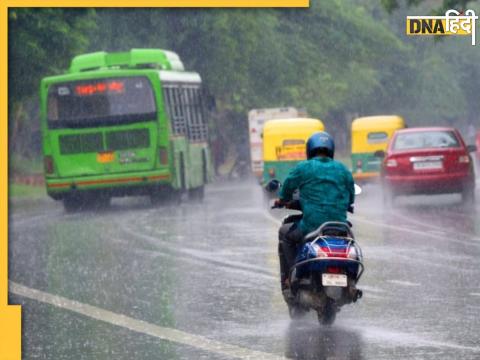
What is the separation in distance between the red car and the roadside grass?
16.1 meters

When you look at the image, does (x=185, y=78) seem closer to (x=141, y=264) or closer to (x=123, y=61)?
(x=123, y=61)

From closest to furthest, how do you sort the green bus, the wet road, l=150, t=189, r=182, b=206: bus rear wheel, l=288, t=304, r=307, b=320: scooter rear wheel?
the wet road < l=288, t=304, r=307, b=320: scooter rear wheel < the green bus < l=150, t=189, r=182, b=206: bus rear wheel

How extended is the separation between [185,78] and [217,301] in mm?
23850

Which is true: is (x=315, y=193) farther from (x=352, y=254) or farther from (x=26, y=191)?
(x=26, y=191)

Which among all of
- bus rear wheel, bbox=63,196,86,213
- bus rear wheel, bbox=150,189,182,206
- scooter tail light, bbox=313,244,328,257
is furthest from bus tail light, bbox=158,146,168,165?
scooter tail light, bbox=313,244,328,257

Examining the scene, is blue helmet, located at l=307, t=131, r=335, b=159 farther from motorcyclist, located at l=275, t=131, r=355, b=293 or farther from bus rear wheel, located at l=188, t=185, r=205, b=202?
bus rear wheel, located at l=188, t=185, r=205, b=202

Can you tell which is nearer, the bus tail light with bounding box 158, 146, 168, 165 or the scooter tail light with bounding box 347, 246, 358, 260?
the scooter tail light with bounding box 347, 246, 358, 260

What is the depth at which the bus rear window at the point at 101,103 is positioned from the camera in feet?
111

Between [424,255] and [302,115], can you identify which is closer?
[424,255]

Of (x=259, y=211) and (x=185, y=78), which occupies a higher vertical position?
(x=185, y=78)

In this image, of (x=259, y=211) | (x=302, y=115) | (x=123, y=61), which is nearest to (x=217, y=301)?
(x=259, y=211)

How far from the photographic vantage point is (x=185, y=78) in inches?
1470

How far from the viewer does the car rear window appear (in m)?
29.5

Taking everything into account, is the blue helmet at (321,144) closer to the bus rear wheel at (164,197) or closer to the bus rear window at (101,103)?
the bus rear window at (101,103)
